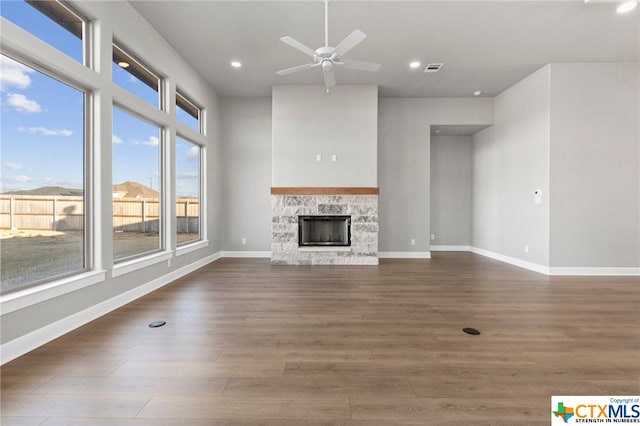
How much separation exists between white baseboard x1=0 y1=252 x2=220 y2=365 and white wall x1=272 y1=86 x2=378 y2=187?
290cm

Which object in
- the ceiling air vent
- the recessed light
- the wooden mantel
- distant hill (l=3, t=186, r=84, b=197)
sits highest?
the ceiling air vent

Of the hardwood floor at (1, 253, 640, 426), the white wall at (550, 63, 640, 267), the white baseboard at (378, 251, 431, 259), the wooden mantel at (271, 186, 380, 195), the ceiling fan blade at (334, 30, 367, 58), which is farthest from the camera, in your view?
the white baseboard at (378, 251, 431, 259)

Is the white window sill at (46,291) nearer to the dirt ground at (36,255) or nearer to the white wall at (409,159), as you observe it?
the dirt ground at (36,255)

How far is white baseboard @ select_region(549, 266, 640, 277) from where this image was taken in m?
4.51

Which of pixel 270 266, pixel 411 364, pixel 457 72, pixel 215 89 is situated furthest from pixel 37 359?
pixel 457 72

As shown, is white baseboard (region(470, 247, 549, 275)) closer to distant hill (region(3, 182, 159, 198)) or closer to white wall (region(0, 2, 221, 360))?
white wall (region(0, 2, 221, 360))

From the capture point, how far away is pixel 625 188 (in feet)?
14.8

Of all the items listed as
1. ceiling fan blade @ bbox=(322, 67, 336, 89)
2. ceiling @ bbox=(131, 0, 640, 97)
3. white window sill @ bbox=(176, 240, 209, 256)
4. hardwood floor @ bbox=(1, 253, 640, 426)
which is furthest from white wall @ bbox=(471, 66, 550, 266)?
white window sill @ bbox=(176, 240, 209, 256)

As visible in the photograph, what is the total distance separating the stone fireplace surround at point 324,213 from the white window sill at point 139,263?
1.98 m

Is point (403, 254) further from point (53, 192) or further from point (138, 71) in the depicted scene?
point (53, 192)

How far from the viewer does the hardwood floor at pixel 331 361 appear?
4.91 feet

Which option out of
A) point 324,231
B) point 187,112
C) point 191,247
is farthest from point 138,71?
point 324,231

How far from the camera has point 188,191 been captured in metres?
4.90

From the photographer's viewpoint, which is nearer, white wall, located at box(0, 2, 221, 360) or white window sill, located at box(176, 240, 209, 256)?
white wall, located at box(0, 2, 221, 360)
